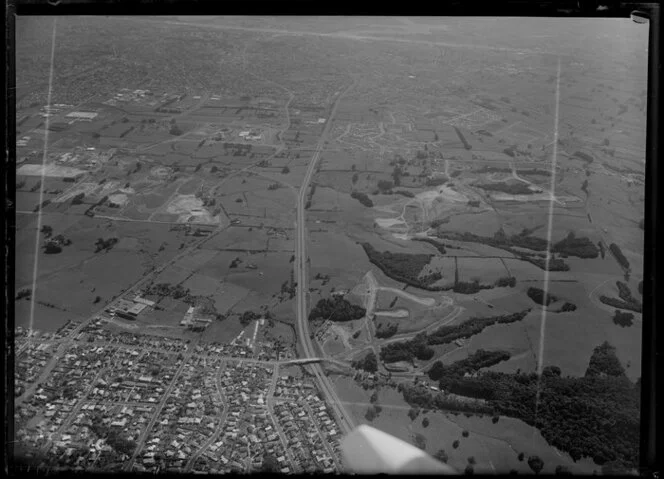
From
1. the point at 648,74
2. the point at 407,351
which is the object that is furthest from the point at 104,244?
the point at 648,74

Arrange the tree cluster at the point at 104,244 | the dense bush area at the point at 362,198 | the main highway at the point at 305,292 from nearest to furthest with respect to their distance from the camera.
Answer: the main highway at the point at 305,292 → the tree cluster at the point at 104,244 → the dense bush area at the point at 362,198

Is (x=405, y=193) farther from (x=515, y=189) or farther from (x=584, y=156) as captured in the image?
(x=584, y=156)

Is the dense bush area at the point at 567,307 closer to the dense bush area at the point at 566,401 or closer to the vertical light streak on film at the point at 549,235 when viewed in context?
the vertical light streak on film at the point at 549,235

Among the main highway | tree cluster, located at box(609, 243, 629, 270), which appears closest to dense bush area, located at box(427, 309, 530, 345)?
tree cluster, located at box(609, 243, 629, 270)

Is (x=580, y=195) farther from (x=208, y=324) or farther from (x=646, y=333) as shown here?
(x=646, y=333)

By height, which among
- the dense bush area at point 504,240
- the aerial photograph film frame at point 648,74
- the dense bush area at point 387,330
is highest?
the aerial photograph film frame at point 648,74

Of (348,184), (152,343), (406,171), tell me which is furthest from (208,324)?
(406,171)

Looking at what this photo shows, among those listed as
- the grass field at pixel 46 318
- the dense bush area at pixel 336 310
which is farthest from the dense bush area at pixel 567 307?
the grass field at pixel 46 318
